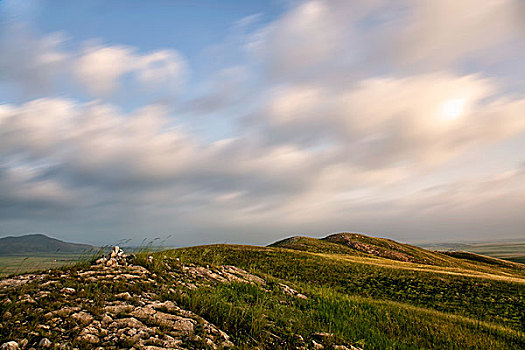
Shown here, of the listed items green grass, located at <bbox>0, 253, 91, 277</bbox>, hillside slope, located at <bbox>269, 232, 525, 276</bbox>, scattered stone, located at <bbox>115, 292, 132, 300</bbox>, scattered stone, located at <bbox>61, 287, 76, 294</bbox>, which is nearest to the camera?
scattered stone, located at <bbox>61, 287, 76, 294</bbox>

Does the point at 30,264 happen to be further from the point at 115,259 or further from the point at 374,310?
the point at 374,310

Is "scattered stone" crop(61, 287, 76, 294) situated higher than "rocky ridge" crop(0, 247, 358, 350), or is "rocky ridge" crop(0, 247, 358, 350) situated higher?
"scattered stone" crop(61, 287, 76, 294)

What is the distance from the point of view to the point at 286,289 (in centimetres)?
1264

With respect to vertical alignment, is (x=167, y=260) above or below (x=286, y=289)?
above

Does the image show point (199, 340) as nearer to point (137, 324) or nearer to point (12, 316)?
point (137, 324)

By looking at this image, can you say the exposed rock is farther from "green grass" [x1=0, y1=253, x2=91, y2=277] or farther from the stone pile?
"green grass" [x1=0, y1=253, x2=91, y2=277]

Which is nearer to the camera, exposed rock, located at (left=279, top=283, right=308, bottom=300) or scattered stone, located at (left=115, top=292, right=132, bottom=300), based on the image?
scattered stone, located at (left=115, top=292, right=132, bottom=300)

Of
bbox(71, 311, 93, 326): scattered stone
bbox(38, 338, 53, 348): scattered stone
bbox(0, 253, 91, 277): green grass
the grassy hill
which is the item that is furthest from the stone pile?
bbox(38, 338, 53, 348): scattered stone

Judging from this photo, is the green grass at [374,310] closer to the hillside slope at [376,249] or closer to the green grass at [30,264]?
the green grass at [30,264]

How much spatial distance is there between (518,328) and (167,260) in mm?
14010

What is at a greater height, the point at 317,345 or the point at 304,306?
the point at 317,345

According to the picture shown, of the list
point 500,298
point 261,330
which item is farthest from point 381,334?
point 500,298

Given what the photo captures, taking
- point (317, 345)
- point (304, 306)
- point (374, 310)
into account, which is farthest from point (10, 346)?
point (374, 310)

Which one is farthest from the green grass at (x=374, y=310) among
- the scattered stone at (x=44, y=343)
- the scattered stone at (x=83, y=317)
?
the scattered stone at (x=44, y=343)
